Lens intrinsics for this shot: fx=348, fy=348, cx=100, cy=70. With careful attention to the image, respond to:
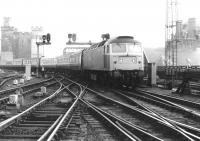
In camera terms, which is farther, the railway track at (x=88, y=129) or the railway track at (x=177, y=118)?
the railway track at (x=177, y=118)

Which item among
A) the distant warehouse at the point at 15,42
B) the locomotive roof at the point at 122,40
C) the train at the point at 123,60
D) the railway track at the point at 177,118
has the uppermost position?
the distant warehouse at the point at 15,42

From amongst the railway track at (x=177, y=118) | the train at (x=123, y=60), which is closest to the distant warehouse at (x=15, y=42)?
the train at (x=123, y=60)

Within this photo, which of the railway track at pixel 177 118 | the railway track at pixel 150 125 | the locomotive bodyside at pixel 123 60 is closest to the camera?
the railway track at pixel 150 125

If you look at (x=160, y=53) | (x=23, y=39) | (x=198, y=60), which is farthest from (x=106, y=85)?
(x=23, y=39)

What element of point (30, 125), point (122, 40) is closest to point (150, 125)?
point (30, 125)

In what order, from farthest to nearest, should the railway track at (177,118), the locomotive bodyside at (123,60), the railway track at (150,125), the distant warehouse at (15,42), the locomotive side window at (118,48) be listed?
1. the distant warehouse at (15,42)
2. the locomotive side window at (118,48)
3. the locomotive bodyside at (123,60)
4. the railway track at (177,118)
5. the railway track at (150,125)

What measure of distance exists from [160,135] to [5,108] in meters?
6.11

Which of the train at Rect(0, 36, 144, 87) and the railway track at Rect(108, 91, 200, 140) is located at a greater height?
the train at Rect(0, 36, 144, 87)

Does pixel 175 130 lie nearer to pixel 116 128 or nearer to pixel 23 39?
pixel 116 128

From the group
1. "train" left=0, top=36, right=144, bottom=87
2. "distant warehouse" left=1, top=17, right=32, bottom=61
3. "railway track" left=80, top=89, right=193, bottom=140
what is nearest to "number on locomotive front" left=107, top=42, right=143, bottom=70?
"train" left=0, top=36, right=144, bottom=87

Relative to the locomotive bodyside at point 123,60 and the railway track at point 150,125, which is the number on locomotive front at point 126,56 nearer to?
the locomotive bodyside at point 123,60

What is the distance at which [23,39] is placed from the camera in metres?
161

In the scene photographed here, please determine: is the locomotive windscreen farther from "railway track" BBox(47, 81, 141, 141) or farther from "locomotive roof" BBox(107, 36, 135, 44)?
"railway track" BBox(47, 81, 141, 141)

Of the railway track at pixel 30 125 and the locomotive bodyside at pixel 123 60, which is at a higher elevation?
the locomotive bodyside at pixel 123 60
